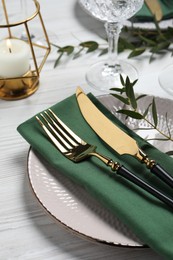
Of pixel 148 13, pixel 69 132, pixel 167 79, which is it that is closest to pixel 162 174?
pixel 69 132

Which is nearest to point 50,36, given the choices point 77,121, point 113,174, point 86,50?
point 86,50

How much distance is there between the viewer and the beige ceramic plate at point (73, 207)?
506mm

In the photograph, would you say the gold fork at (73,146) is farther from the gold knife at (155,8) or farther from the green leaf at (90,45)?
the gold knife at (155,8)

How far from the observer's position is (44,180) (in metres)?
0.58

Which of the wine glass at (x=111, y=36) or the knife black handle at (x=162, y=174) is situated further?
the wine glass at (x=111, y=36)

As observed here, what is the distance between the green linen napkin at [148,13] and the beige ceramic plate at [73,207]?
399 mm

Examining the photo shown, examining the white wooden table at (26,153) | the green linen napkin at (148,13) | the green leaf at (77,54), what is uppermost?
the green linen napkin at (148,13)

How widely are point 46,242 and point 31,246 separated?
0.02 metres

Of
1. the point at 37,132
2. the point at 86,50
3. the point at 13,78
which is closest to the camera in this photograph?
the point at 37,132

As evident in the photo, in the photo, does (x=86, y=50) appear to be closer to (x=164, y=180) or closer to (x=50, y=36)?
(x=50, y=36)

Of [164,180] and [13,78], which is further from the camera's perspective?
[13,78]

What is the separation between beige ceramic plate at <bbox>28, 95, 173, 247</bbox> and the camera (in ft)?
1.66

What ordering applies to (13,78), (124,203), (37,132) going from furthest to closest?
1. (13,78)
2. (37,132)
3. (124,203)

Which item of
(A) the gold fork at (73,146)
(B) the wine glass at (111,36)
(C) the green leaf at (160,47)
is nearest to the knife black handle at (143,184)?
(A) the gold fork at (73,146)
